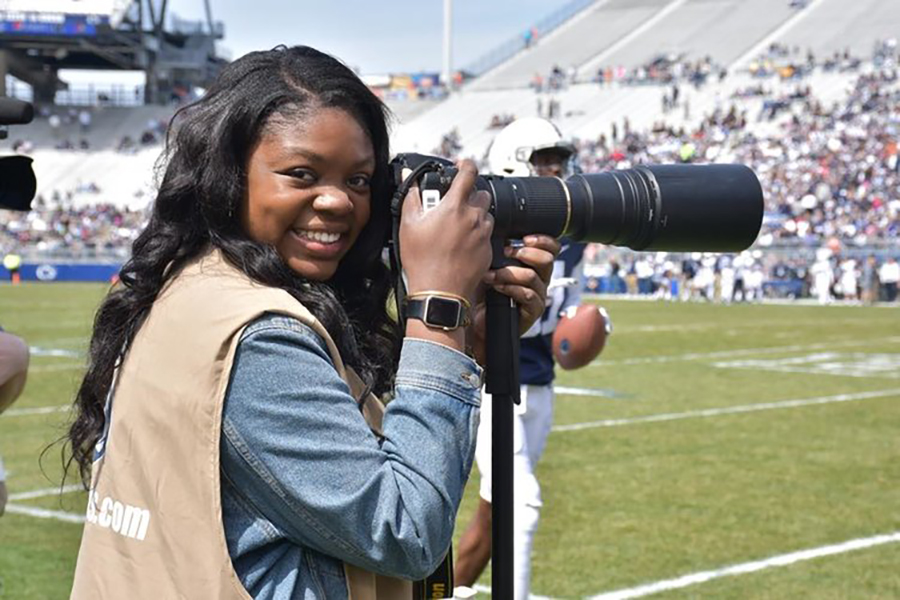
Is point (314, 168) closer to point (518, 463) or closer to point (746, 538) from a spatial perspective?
point (518, 463)

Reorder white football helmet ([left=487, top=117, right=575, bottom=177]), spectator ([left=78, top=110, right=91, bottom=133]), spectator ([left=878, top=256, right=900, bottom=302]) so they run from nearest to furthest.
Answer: white football helmet ([left=487, top=117, right=575, bottom=177]) → spectator ([left=878, top=256, right=900, bottom=302]) → spectator ([left=78, top=110, right=91, bottom=133])

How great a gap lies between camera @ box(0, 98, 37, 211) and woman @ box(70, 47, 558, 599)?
632 millimetres

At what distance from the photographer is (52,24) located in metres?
56.2

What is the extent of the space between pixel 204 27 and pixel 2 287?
31121mm

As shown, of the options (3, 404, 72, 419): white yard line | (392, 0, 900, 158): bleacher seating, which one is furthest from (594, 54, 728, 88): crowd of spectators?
(3, 404, 72, 419): white yard line

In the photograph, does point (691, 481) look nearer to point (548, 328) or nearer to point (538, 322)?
point (548, 328)

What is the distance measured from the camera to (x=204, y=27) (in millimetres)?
64312

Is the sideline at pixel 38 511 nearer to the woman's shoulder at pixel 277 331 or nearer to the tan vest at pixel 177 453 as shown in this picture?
the tan vest at pixel 177 453

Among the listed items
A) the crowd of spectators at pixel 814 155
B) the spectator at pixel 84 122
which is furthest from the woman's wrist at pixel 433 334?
the spectator at pixel 84 122

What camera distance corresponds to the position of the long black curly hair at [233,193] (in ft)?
6.21

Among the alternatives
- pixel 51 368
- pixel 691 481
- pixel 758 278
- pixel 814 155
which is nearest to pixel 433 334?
pixel 691 481

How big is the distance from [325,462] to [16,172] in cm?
120

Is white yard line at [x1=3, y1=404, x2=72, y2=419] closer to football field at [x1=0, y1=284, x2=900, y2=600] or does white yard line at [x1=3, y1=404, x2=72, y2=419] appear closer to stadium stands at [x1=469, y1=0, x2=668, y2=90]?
football field at [x1=0, y1=284, x2=900, y2=600]

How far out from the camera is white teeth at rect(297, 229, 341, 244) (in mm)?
1926
